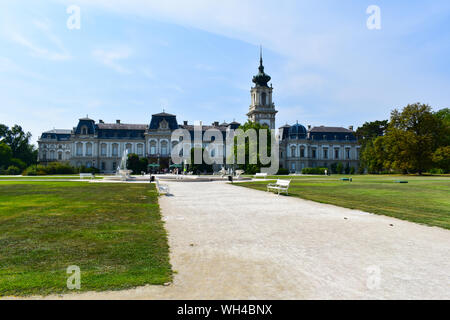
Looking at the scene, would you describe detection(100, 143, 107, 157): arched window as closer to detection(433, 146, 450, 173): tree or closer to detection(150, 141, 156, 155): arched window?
detection(150, 141, 156, 155): arched window

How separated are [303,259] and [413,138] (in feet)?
179

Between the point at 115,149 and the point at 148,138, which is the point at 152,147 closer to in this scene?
the point at 148,138

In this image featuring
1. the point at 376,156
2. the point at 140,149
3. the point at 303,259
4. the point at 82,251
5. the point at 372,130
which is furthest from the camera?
the point at 140,149

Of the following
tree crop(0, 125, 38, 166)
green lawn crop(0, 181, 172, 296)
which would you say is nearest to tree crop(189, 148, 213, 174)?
green lawn crop(0, 181, 172, 296)

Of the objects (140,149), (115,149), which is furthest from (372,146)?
(115,149)

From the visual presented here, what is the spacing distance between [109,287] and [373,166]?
6829cm

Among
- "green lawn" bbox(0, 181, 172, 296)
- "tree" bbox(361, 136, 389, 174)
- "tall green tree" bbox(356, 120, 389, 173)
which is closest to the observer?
"green lawn" bbox(0, 181, 172, 296)

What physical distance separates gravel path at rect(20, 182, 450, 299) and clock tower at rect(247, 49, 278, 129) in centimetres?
6810

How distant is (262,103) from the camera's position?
77.7 metres

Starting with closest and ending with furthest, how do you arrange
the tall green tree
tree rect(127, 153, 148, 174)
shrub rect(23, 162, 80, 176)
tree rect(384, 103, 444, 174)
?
1. shrub rect(23, 162, 80, 176)
2. tree rect(384, 103, 444, 174)
3. tree rect(127, 153, 148, 174)
4. the tall green tree

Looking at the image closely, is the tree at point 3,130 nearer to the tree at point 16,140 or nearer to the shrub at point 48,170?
the tree at point 16,140

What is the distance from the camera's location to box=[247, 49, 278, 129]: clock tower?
7656 cm
